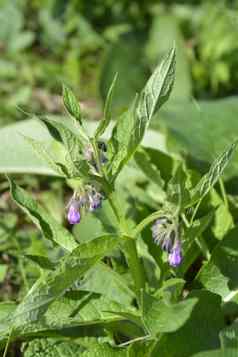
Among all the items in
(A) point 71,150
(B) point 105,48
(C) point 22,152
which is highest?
(A) point 71,150

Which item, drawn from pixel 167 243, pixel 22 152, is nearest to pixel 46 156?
pixel 167 243

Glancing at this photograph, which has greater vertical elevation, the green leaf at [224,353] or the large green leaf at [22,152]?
the green leaf at [224,353]

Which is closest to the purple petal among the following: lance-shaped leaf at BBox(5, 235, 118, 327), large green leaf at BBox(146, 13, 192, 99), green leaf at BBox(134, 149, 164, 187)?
lance-shaped leaf at BBox(5, 235, 118, 327)

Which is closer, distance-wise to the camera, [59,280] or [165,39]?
[59,280]

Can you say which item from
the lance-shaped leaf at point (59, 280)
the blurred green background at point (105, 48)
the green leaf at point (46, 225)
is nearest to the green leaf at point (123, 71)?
the blurred green background at point (105, 48)

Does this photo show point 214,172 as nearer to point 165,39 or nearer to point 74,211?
point 74,211

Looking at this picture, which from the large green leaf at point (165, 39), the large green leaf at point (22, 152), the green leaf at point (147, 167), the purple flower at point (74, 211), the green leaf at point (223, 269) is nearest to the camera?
the purple flower at point (74, 211)

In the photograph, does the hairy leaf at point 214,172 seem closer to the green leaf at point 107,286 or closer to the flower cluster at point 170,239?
the flower cluster at point 170,239

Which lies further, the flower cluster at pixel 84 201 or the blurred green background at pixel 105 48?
the blurred green background at pixel 105 48

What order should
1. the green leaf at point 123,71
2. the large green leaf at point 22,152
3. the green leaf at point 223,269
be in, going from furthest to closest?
the green leaf at point 123,71 < the large green leaf at point 22,152 < the green leaf at point 223,269
